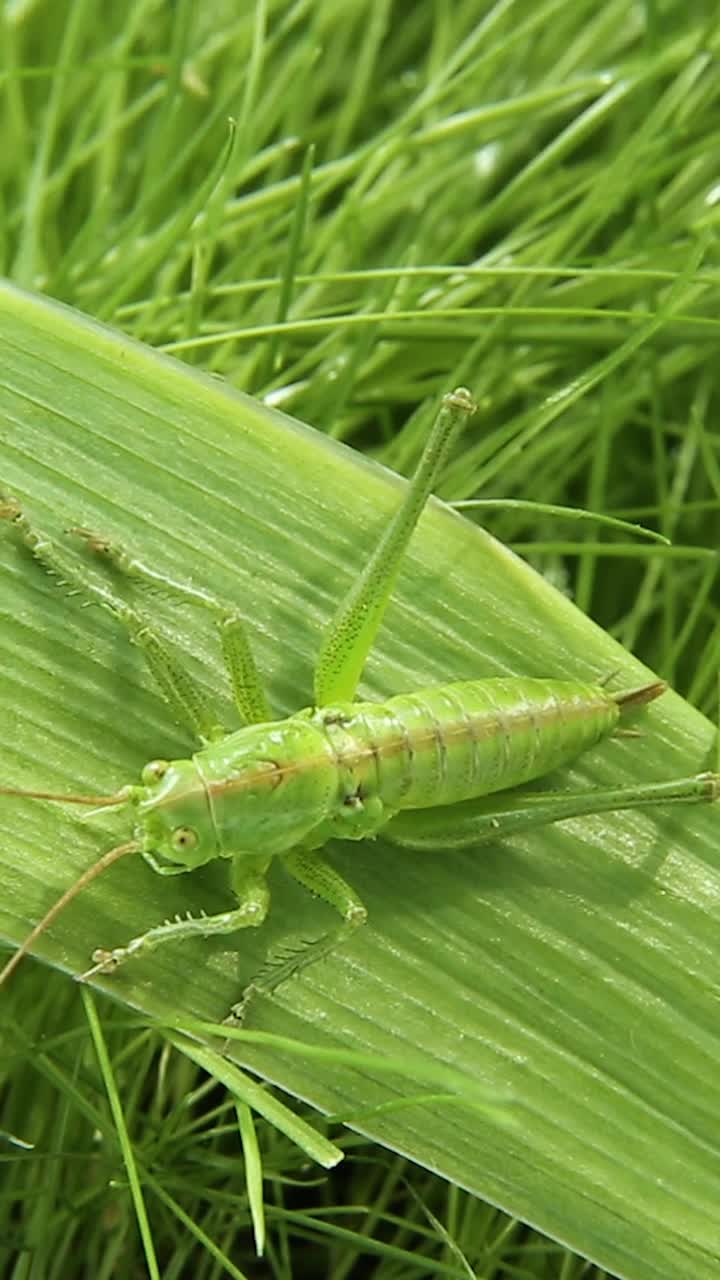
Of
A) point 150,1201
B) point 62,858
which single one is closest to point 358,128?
point 62,858

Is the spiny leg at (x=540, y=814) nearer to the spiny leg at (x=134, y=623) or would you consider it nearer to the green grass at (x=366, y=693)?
the green grass at (x=366, y=693)

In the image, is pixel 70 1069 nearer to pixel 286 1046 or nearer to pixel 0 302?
pixel 286 1046

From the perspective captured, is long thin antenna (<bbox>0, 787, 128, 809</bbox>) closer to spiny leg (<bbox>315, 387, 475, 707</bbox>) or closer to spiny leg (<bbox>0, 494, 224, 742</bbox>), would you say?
spiny leg (<bbox>0, 494, 224, 742</bbox>)

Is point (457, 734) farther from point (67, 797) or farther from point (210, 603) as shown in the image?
point (67, 797)

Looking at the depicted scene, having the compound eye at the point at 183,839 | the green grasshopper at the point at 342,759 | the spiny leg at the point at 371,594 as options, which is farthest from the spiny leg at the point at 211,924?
the spiny leg at the point at 371,594

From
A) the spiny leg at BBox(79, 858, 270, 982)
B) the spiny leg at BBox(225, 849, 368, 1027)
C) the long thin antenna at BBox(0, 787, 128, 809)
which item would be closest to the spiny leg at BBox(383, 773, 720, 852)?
the spiny leg at BBox(225, 849, 368, 1027)

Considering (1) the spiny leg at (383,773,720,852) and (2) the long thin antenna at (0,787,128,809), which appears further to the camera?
(1) the spiny leg at (383,773,720,852)
